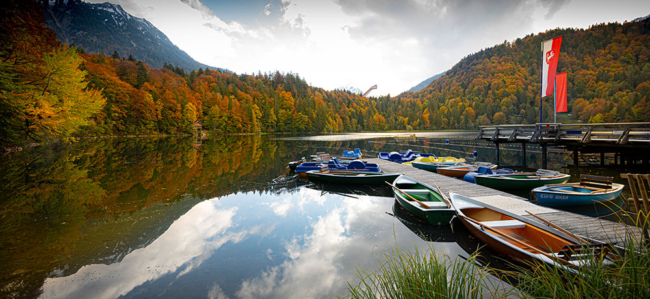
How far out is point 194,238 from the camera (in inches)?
289

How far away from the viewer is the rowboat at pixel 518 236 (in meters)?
4.37

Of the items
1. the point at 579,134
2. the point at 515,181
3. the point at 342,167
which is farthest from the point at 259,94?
the point at 515,181

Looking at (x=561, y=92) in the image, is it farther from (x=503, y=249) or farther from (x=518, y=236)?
(x=503, y=249)

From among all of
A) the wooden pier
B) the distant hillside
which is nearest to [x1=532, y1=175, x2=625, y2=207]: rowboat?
the wooden pier

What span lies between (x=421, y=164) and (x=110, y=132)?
206 ft

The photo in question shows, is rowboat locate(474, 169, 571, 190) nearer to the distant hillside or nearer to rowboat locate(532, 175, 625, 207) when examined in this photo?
rowboat locate(532, 175, 625, 207)

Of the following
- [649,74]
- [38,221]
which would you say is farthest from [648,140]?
[649,74]

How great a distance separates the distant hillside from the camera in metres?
88.6

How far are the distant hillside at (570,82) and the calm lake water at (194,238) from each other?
9834cm

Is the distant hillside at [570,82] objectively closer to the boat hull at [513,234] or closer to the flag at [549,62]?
the flag at [549,62]

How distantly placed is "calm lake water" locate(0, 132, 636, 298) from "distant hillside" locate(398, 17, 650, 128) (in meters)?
98.3

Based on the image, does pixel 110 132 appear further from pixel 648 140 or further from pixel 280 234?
pixel 648 140

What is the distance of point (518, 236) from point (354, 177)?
8.06 metres

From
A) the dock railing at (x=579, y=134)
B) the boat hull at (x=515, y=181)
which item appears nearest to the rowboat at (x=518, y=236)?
the boat hull at (x=515, y=181)
